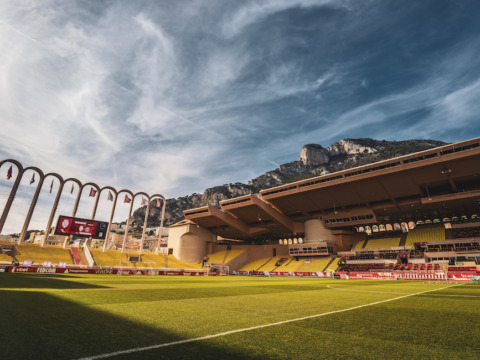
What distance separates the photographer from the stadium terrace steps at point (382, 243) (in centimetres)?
5307

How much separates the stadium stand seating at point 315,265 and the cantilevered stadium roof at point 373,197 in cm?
838

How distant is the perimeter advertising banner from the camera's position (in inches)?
1811

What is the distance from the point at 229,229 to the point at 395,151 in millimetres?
137811

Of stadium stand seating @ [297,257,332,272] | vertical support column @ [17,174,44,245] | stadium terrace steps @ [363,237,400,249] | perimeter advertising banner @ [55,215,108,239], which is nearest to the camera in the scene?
vertical support column @ [17,174,44,245]

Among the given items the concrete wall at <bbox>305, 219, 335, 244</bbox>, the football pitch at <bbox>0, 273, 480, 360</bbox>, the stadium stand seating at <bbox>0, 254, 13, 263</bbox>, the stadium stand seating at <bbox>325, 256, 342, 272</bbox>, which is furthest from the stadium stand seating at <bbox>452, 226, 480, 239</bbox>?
the stadium stand seating at <bbox>0, 254, 13, 263</bbox>

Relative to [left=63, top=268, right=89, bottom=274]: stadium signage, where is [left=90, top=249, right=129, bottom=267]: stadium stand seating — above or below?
above

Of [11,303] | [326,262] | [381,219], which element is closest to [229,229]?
[326,262]

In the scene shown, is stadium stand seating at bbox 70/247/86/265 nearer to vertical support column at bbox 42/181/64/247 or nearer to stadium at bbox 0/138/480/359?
stadium at bbox 0/138/480/359

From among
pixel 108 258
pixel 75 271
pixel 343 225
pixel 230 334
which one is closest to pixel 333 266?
pixel 343 225

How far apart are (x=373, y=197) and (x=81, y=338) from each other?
176ft

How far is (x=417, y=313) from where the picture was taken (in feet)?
23.0

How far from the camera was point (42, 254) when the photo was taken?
1828 inches

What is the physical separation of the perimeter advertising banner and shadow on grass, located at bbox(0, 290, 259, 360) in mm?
48477

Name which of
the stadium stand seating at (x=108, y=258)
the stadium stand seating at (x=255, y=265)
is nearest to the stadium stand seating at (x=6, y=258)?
the stadium stand seating at (x=108, y=258)
